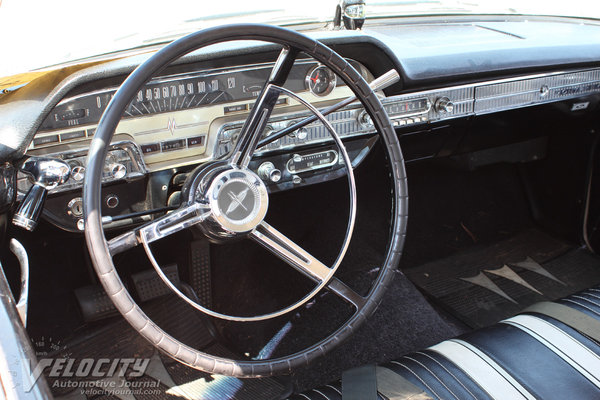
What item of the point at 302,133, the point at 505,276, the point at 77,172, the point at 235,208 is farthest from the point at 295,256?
the point at 505,276

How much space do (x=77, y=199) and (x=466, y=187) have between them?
6.61 feet

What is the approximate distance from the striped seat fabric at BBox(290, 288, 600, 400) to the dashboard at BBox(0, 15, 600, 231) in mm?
711

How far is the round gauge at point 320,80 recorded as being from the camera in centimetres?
176

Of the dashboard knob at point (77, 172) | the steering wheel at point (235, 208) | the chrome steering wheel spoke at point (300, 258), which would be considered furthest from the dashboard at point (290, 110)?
the chrome steering wheel spoke at point (300, 258)

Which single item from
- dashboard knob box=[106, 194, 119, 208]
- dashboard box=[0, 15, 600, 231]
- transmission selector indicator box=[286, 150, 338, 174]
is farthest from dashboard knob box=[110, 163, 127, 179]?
transmission selector indicator box=[286, 150, 338, 174]

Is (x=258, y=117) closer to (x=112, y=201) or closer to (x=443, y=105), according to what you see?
(x=112, y=201)

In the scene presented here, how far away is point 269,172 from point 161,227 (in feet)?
1.78

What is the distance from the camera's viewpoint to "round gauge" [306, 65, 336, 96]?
176 centimetres

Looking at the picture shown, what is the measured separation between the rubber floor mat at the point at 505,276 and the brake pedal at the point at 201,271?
92 centimetres

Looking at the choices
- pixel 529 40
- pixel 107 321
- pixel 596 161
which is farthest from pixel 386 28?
pixel 107 321

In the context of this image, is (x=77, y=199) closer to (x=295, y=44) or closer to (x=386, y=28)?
(x=295, y=44)

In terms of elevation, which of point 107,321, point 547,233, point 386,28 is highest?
point 386,28

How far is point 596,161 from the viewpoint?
2637 millimetres

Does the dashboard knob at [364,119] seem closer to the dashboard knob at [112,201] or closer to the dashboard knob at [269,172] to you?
the dashboard knob at [269,172]
